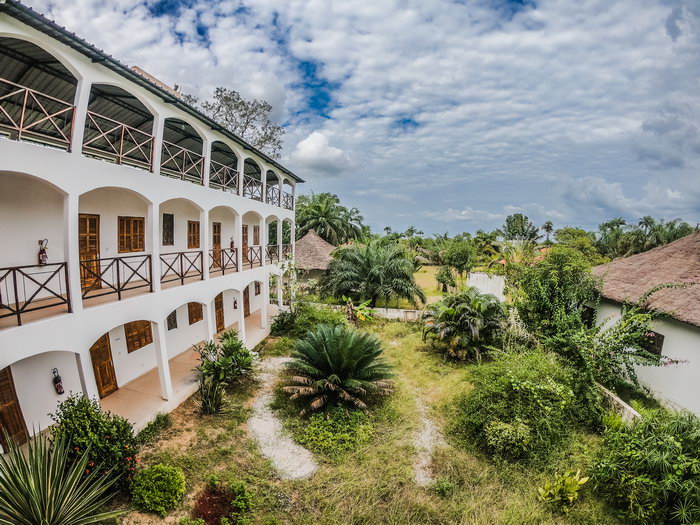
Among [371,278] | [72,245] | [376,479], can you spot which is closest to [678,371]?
[376,479]

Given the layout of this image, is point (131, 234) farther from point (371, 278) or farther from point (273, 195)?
point (371, 278)

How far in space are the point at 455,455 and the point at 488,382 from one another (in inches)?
77.1

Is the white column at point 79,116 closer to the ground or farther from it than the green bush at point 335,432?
farther from it

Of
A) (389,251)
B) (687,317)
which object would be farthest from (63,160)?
(389,251)

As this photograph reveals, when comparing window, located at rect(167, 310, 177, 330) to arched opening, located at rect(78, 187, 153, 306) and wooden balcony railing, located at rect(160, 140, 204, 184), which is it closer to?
arched opening, located at rect(78, 187, 153, 306)

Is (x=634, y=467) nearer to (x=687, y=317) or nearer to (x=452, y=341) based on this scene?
(x=687, y=317)

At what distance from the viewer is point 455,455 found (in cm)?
789

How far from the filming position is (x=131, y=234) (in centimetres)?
1002

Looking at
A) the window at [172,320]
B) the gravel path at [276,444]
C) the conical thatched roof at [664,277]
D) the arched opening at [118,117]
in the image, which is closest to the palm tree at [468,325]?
the conical thatched roof at [664,277]

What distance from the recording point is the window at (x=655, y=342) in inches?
400

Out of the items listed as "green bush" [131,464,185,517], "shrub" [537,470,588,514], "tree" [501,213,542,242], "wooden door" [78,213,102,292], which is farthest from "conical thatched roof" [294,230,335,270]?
"tree" [501,213,542,242]

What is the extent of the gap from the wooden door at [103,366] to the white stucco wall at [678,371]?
13510 mm

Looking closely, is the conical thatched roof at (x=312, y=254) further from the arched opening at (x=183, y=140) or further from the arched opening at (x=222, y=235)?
the arched opening at (x=183, y=140)

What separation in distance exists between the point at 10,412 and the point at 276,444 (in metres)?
5.37
